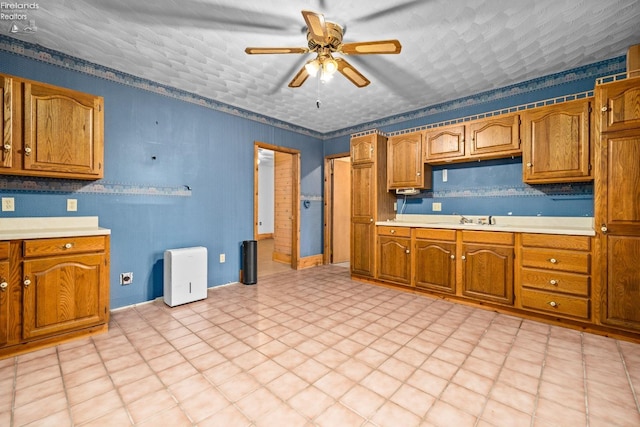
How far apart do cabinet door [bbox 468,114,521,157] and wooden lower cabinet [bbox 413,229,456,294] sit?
1.03m

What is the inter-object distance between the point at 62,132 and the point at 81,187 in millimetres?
614

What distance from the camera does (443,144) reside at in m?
3.65

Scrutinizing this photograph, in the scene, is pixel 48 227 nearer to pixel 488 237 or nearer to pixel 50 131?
pixel 50 131

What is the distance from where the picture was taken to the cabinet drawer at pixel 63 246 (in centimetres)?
214

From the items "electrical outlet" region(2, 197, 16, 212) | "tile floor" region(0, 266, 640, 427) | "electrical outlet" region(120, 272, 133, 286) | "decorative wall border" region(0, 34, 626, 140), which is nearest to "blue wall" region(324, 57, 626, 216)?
"decorative wall border" region(0, 34, 626, 140)

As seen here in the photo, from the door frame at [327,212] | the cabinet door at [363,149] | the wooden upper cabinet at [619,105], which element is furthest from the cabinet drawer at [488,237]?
the door frame at [327,212]

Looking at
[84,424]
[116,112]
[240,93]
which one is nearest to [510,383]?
[84,424]

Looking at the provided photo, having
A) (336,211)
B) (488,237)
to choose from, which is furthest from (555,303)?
(336,211)

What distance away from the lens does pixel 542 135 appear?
2.93 metres

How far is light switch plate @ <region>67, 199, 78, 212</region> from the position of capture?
9.18 feet

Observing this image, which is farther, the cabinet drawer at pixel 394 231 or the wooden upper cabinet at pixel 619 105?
the cabinet drawer at pixel 394 231

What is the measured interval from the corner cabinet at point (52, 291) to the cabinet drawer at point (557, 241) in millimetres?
3922

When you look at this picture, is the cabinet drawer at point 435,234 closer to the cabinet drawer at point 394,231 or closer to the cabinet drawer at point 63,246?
the cabinet drawer at point 394,231

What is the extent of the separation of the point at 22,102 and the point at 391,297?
398 cm
